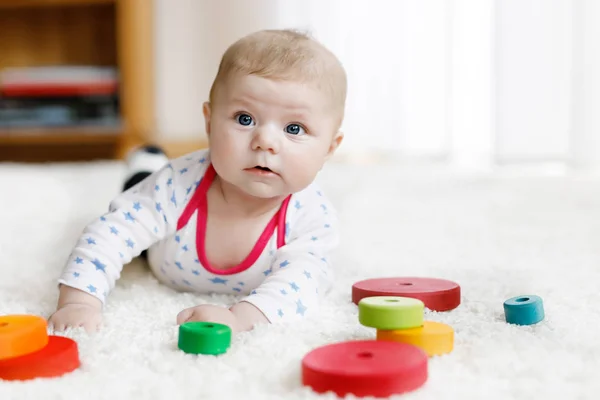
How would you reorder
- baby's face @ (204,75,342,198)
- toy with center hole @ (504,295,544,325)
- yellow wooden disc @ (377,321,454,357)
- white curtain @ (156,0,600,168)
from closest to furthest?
yellow wooden disc @ (377,321,454,357) < toy with center hole @ (504,295,544,325) < baby's face @ (204,75,342,198) < white curtain @ (156,0,600,168)

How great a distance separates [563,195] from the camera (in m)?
1.69

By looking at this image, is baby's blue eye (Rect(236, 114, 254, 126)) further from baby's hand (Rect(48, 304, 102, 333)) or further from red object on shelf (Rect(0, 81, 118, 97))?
red object on shelf (Rect(0, 81, 118, 97))

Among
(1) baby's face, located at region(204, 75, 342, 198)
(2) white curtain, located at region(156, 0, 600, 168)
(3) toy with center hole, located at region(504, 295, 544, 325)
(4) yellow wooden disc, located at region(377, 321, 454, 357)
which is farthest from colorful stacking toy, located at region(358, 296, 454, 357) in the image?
(2) white curtain, located at region(156, 0, 600, 168)

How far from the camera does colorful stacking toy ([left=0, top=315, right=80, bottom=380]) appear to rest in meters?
0.64

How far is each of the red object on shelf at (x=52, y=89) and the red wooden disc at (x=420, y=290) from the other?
198cm

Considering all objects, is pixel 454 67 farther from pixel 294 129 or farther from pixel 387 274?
pixel 294 129

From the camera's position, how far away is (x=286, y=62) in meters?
0.91

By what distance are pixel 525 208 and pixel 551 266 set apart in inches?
19.6

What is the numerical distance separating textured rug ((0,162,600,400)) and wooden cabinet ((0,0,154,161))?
0.76 meters

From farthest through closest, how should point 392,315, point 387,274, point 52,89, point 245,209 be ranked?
1. point 52,89
2. point 387,274
3. point 245,209
4. point 392,315

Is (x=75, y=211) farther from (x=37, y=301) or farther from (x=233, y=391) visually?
(x=233, y=391)

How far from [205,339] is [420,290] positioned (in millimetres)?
307

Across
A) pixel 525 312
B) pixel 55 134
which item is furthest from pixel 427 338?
pixel 55 134

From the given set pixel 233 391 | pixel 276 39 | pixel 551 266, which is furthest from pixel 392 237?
pixel 233 391
